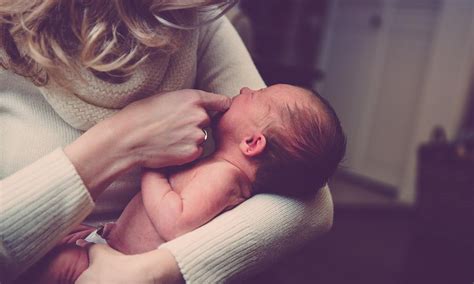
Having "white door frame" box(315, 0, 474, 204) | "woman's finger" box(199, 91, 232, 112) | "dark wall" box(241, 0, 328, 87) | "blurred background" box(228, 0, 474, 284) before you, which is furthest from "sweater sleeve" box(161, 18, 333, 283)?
"dark wall" box(241, 0, 328, 87)

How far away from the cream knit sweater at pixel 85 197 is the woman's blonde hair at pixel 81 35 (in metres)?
0.04

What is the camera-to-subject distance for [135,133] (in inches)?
33.8

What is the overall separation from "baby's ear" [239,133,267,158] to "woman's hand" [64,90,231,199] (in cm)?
8

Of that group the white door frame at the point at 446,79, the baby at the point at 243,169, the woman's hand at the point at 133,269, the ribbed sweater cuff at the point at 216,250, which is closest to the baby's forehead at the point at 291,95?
the baby at the point at 243,169

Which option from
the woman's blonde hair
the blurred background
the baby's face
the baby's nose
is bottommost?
the blurred background

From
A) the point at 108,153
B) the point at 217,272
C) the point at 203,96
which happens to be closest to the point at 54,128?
the point at 108,153

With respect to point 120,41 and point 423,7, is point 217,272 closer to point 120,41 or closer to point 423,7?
point 120,41

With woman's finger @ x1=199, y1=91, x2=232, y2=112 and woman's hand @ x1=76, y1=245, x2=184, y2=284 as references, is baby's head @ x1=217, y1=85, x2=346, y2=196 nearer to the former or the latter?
woman's finger @ x1=199, y1=91, x2=232, y2=112

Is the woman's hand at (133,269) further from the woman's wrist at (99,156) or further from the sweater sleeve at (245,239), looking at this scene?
the woman's wrist at (99,156)

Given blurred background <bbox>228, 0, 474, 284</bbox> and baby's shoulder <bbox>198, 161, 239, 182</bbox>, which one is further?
blurred background <bbox>228, 0, 474, 284</bbox>

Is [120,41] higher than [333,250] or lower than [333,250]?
higher

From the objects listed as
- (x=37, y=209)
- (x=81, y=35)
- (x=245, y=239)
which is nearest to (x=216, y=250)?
(x=245, y=239)

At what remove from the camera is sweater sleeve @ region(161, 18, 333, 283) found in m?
0.78

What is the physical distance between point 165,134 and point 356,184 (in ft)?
9.90
